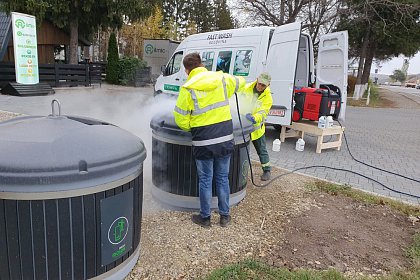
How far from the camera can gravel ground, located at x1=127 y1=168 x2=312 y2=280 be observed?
2.86 meters

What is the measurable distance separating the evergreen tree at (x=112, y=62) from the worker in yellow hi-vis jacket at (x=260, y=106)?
18.4 meters

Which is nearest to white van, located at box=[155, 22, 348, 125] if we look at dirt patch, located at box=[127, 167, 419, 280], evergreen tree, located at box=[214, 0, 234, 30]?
dirt patch, located at box=[127, 167, 419, 280]

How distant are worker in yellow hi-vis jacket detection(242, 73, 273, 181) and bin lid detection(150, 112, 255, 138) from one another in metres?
0.32

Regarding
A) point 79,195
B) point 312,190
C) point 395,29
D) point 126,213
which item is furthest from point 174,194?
point 395,29

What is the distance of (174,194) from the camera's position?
151 inches

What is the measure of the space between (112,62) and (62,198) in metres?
21.1

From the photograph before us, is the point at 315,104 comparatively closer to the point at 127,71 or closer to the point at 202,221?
the point at 202,221

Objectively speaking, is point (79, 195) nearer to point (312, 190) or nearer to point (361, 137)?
point (312, 190)

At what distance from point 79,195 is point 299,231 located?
7.94ft

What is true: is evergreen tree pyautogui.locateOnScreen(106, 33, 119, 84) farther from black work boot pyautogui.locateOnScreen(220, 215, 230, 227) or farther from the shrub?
black work boot pyautogui.locateOnScreen(220, 215, 230, 227)

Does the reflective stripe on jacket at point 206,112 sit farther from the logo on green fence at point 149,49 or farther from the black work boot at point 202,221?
the logo on green fence at point 149,49

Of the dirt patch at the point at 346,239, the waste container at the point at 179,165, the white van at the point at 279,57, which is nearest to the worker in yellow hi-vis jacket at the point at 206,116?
the waste container at the point at 179,165

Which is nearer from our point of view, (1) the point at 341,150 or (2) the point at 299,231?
(2) the point at 299,231

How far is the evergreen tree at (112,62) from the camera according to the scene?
21.3m
